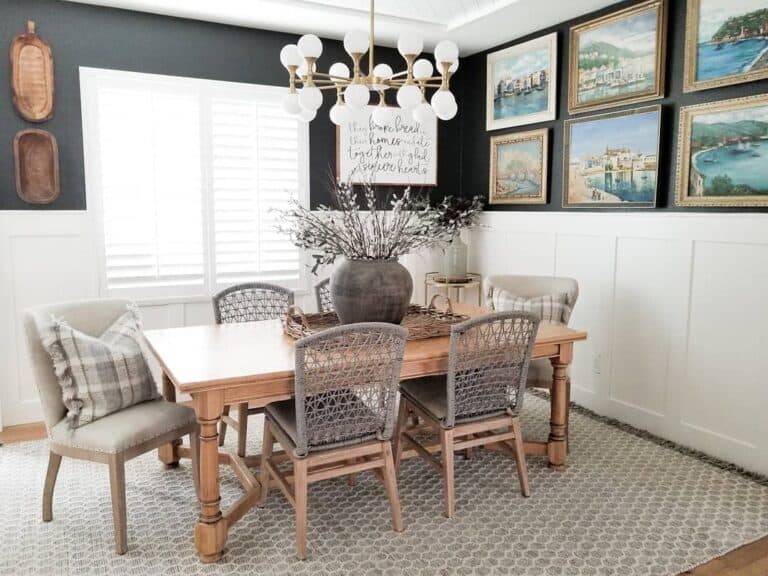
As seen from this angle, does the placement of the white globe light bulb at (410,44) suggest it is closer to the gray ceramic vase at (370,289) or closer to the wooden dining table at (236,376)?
the gray ceramic vase at (370,289)

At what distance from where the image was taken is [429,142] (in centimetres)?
501

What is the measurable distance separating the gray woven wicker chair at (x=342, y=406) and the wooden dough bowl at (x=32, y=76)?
97.8 inches

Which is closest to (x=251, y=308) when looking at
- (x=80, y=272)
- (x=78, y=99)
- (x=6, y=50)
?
(x=80, y=272)

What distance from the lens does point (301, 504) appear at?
2.40 meters

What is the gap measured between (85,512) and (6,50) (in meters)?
2.64

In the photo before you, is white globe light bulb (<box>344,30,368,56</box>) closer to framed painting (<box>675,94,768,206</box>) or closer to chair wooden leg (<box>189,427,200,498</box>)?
chair wooden leg (<box>189,427,200,498</box>)

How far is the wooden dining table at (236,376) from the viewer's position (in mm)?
2352

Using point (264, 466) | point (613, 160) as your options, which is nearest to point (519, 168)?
point (613, 160)

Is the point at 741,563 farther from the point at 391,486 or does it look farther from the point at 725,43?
the point at 725,43

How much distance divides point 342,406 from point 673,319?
2142 millimetres

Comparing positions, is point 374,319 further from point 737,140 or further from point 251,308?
point 737,140

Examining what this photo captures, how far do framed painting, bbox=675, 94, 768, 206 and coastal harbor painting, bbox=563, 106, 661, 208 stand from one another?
0.19 metres

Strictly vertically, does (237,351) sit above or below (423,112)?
below

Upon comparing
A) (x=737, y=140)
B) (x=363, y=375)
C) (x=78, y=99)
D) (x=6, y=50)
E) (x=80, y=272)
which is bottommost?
(x=363, y=375)
